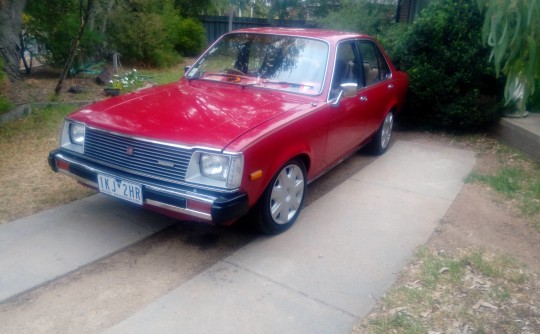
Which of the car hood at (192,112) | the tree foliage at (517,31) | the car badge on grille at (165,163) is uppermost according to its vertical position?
the tree foliage at (517,31)

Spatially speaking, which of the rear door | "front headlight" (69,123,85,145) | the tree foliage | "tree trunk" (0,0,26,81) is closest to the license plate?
"front headlight" (69,123,85,145)

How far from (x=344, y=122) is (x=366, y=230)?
46.7 inches

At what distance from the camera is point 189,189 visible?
3439 mm

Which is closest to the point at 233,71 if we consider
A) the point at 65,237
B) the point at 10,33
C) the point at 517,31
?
the point at 65,237

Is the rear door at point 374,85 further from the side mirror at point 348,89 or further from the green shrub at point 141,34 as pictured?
the green shrub at point 141,34

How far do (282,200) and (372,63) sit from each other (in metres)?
2.81

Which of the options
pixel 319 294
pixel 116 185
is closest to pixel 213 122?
pixel 116 185

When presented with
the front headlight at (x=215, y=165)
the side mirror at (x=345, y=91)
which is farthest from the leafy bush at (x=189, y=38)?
the front headlight at (x=215, y=165)

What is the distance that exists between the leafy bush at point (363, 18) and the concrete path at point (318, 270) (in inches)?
230

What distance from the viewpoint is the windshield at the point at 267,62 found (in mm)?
4703

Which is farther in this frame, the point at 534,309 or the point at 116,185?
the point at 116,185

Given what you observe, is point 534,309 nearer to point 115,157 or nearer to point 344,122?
point 344,122

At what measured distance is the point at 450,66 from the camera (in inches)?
284

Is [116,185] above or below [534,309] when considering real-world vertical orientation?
above
